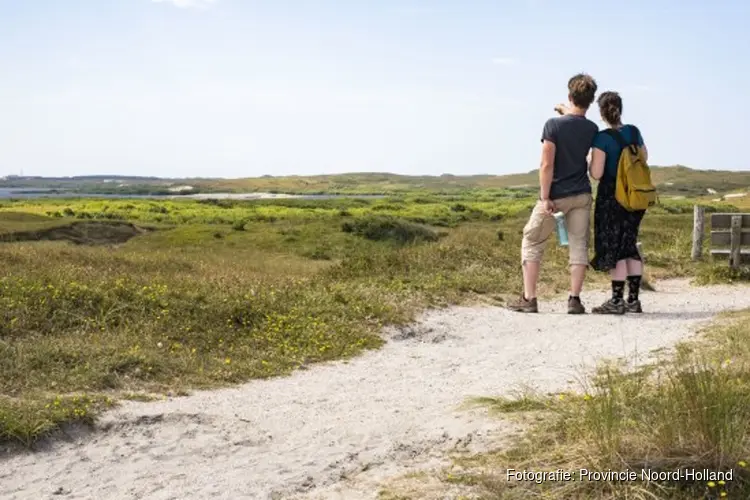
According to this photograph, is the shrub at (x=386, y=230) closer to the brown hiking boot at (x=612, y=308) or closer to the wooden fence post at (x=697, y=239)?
the wooden fence post at (x=697, y=239)

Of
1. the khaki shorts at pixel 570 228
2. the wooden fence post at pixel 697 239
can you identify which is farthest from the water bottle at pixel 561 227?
the wooden fence post at pixel 697 239

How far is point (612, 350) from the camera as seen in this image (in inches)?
382

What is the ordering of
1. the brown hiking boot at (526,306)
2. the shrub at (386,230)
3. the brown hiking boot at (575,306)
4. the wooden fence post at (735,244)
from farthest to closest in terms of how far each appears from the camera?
the shrub at (386,230), the wooden fence post at (735,244), the brown hiking boot at (526,306), the brown hiking boot at (575,306)

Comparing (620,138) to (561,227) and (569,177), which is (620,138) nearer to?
(569,177)

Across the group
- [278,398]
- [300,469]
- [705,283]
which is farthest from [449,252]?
[300,469]

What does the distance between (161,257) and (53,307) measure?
38.2 ft

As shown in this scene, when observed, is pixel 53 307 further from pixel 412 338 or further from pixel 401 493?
pixel 401 493

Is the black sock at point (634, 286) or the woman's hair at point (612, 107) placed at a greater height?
the woman's hair at point (612, 107)

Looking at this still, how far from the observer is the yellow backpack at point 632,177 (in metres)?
11.3

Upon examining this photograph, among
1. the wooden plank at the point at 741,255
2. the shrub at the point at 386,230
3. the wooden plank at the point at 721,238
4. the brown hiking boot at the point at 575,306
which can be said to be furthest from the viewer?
the shrub at the point at 386,230

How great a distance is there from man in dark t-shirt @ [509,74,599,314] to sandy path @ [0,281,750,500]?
1.46m

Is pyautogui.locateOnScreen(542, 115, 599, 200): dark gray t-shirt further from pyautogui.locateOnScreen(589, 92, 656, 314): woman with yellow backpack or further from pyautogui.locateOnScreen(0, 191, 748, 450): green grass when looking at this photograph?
pyautogui.locateOnScreen(0, 191, 748, 450): green grass

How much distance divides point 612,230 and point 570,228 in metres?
0.62

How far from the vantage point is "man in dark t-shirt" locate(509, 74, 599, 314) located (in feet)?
37.3
